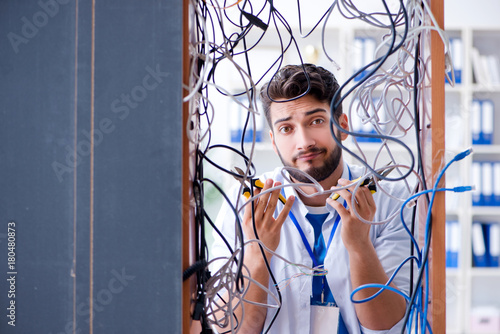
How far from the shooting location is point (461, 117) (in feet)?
9.39

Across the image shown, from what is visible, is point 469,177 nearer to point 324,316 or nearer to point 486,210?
point 486,210

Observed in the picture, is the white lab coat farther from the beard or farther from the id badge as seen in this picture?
the beard

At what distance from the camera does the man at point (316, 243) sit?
4.13ft

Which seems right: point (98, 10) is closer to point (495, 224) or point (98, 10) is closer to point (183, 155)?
point (183, 155)

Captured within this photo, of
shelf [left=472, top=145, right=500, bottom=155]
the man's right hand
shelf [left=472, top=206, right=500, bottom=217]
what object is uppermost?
shelf [left=472, top=145, right=500, bottom=155]

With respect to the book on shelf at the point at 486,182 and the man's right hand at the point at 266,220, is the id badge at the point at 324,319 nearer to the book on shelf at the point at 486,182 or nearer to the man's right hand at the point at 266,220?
the man's right hand at the point at 266,220

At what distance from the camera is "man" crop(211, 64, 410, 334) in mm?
1260

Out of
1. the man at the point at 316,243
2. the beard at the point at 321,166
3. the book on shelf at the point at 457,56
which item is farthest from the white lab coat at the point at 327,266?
the book on shelf at the point at 457,56

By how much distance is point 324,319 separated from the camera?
52.6 inches

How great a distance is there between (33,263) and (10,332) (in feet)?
0.36

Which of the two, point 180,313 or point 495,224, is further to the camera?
point 495,224

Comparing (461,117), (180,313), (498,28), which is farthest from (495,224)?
(180,313)

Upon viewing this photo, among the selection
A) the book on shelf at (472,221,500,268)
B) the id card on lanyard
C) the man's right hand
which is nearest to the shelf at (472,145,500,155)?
the book on shelf at (472,221,500,268)

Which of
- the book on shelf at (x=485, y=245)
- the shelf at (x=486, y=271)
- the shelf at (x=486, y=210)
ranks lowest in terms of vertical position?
the shelf at (x=486, y=271)
